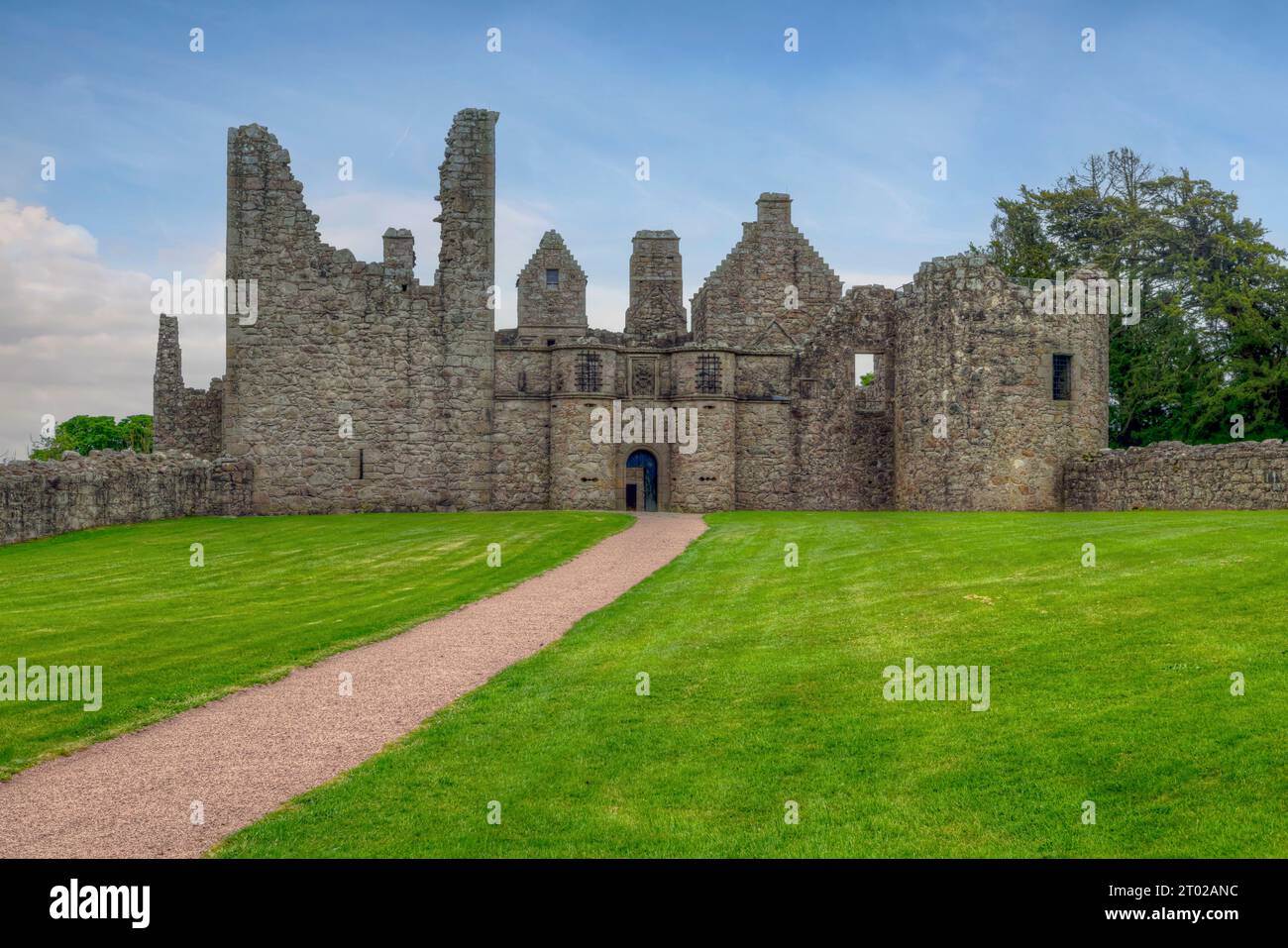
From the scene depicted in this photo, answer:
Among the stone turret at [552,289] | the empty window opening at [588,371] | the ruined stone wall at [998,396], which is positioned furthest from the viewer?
the stone turret at [552,289]

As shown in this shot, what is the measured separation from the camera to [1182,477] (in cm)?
3169

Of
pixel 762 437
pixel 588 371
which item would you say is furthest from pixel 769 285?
pixel 588 371

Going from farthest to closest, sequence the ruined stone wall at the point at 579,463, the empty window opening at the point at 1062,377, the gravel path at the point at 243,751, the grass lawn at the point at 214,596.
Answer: the ruined stone wall at the point at 579,463
the empty window opening at the point at 1062,377
the grass lawn at the point at 214,596
the gravel path at the point at 243,751

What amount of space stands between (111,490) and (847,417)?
24062mm

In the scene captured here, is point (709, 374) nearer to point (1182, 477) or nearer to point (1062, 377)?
point (1062, 377)

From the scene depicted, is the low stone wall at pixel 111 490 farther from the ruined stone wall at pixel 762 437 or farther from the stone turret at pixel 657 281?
the stone turret at pixel 657 281

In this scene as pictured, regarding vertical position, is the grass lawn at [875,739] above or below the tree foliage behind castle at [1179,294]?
below

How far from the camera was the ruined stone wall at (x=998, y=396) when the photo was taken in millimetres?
36625

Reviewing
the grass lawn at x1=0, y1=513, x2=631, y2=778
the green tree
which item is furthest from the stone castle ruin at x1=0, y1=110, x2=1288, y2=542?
the green tree

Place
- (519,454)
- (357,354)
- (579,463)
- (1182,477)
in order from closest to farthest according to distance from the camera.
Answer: (1182,477) < (579,463) < (357,354) < (519,454)

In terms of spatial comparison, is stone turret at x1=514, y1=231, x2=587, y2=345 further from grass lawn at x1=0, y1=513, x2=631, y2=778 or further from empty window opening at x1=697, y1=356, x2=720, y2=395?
grass lawn at x1=0, y1=513, x2=631, y2=778

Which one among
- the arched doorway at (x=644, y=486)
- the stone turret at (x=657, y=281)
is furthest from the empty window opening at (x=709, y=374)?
the stone turret at (x=657, y=281)

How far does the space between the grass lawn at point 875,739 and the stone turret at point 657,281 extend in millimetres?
35186
